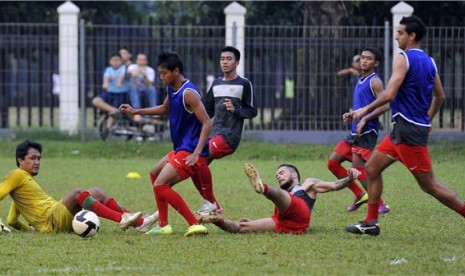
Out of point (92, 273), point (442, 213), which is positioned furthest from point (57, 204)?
point (442, 213)

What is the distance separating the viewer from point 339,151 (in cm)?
1330

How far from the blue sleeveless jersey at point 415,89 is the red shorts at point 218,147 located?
3.09 meters

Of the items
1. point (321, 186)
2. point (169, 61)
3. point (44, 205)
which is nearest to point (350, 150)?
point (321, 186)

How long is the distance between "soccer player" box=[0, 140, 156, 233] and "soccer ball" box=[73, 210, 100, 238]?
13.5 inches

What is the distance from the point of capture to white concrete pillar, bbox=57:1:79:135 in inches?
922

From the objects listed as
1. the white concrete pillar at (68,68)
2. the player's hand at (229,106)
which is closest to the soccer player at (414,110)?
the player's hand at (229,106)

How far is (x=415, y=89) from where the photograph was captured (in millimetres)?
10000

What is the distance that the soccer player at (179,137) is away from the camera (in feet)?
35.4

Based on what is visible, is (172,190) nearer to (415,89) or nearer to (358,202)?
(415,89)

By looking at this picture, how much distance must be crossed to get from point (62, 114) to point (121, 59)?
198cm

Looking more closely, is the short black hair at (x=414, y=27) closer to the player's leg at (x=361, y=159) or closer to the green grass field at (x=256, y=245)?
the green grass field at (x=256, y=245)

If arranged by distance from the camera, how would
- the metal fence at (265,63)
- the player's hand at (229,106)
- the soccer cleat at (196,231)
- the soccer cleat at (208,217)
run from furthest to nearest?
1. the metal fence at (265,63)
2. the player's hand at (229,106)
3. the soccer cleat at (196,231)
4. the soccer cleat at (208,217)

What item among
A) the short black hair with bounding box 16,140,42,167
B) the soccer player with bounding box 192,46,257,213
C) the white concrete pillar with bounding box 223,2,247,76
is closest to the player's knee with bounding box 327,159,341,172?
the soccer player with bounding box 192,46,257,213

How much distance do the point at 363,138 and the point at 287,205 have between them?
274cm
